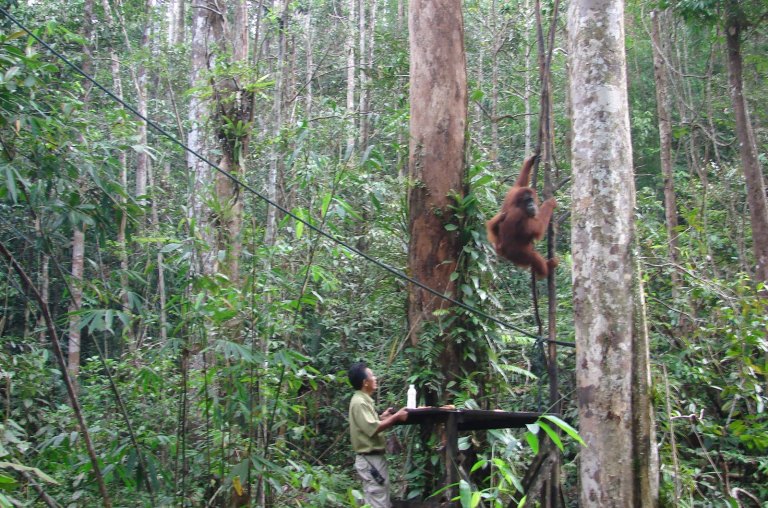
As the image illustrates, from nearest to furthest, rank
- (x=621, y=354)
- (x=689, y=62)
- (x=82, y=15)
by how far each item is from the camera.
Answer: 1. (x=621, y=354)
2. (x=82, y=15)
3. (x=689, y=62)

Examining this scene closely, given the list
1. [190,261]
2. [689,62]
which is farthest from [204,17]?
[689,62]

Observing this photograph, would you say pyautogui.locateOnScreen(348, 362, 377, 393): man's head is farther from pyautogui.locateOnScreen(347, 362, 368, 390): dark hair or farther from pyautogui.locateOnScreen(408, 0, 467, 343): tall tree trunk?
pyautogui.locateOnScreen(408, 0, 467, 343): tall tree trunk

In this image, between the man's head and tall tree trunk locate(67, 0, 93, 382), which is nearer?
the man's head

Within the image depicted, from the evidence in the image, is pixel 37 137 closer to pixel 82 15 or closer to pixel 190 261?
pixel 190 261

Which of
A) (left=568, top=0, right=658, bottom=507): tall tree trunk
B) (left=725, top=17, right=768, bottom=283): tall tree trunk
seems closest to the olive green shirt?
(left=568, top=0, right=658, bottom=507): tall tree trunk

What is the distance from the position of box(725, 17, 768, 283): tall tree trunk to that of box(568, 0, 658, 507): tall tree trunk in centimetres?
508

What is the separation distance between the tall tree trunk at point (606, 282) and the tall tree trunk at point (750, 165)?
5084 millimetres

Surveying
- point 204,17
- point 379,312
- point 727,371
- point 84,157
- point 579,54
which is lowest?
point 727,371

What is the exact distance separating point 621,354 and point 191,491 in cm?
292

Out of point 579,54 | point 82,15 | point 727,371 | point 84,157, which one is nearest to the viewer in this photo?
point 579,54

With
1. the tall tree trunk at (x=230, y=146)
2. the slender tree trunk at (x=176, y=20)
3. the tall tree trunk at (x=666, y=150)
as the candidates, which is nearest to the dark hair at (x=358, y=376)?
the tall tree trunk at (x=230, y=146)

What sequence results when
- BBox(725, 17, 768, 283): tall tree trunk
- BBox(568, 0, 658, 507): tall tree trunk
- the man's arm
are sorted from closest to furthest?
BBox(568, 0, 658, 507): tall tree trunk, the man's arm, BBox(725, 17, 768, 283): tall tree trunk

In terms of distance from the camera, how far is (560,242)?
11.5m

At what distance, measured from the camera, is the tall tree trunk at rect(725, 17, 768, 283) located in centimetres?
799
